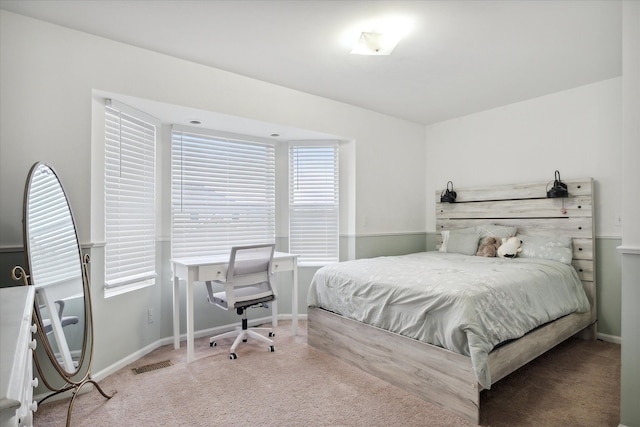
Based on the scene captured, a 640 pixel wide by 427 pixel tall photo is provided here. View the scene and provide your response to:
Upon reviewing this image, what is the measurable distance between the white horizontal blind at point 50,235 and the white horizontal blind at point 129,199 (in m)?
0.42

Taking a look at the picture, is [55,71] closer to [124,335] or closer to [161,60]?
[161,60]

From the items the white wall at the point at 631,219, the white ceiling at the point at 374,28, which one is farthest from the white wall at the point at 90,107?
the white wall at the point at 631,219

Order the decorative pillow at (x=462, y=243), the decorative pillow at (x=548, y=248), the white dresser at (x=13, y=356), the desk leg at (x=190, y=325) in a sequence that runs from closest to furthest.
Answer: the white dresser at (x=13, y=356) → the desk leg at (x=190, y=325) → the decorative pillow at (x=548, y=248) → the decorative pillow at (x=462, y=243)

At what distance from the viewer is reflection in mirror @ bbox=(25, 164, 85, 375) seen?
2.05m

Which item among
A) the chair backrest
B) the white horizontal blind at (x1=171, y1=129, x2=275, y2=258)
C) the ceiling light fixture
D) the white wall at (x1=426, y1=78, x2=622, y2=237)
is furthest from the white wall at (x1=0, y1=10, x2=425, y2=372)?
the white wall at (x1=426, y1=78, x2=622, y2=237)

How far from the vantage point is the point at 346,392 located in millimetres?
2391

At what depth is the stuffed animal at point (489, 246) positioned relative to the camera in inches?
146

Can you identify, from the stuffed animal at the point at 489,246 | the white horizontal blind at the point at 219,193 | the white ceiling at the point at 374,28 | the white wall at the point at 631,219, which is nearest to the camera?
the white wall at the point at 631,219

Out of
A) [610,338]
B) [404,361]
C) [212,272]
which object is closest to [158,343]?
[212,272]

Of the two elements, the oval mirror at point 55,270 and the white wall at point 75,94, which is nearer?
the oval mirror at point 55,270

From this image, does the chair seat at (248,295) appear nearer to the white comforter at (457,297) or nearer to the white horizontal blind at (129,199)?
the white comforter at (457,297)

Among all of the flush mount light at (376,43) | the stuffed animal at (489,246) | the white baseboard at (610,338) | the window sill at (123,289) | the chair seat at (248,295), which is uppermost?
the flush mount light at (376,43)

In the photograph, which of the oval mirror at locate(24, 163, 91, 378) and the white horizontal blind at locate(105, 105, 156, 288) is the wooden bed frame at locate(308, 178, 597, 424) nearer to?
the white horizontal blind at locate(105, 105, 156, 288)

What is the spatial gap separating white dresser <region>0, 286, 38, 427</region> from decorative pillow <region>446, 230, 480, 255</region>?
3851mm
